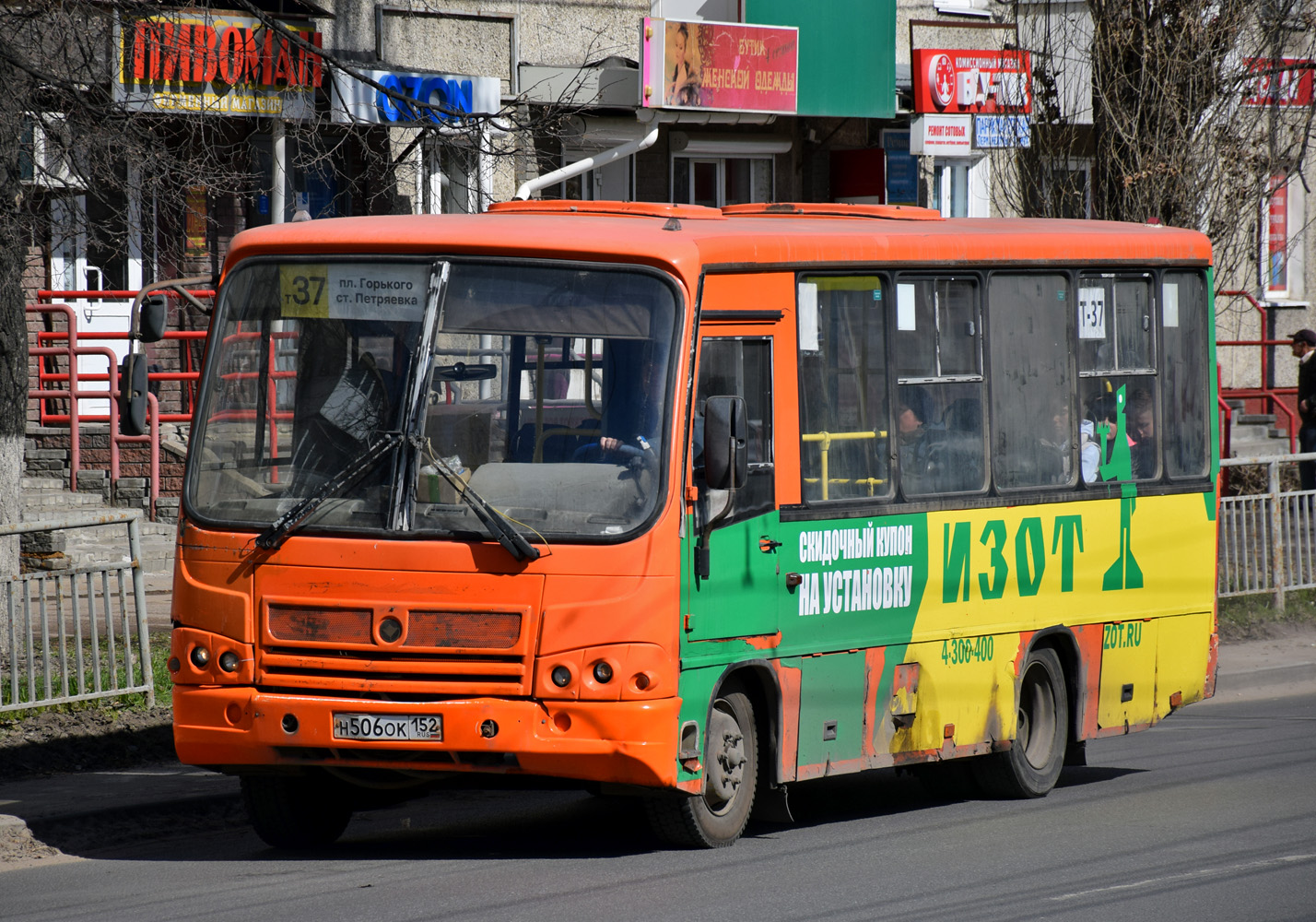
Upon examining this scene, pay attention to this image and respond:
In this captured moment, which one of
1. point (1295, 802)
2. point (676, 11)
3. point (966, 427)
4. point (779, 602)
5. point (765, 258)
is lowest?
point (1295, 802)

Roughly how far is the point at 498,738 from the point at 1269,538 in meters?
10.2

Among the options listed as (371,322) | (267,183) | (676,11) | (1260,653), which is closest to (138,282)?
(267,183)

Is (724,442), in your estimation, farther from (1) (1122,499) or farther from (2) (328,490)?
(1) (1122,499)

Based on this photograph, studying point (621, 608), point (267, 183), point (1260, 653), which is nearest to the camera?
point (621, 608)

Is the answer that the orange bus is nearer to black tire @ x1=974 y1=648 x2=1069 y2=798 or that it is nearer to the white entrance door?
black tire @ x1=974 y1=648 x2=1069 y2=798

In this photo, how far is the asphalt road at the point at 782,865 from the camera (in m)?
7.13

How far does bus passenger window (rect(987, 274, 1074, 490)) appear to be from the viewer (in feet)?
32.2

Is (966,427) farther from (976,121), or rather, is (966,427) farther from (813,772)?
(976,121)

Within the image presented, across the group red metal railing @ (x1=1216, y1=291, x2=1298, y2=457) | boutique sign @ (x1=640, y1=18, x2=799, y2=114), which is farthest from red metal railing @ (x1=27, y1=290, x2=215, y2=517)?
red metal railing @ (x1=1216, y1=291, x2=1298, y2=457)

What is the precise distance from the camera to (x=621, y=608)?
299 inches

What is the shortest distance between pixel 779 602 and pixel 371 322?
6.86ft

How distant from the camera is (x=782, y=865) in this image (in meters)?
7.96

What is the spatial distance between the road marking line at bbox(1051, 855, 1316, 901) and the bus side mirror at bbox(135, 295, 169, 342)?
445 cm

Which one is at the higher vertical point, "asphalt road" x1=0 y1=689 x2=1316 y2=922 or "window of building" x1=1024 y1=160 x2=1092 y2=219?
"window of building" x1=1024 y1=160 x2=1092 y2=219
